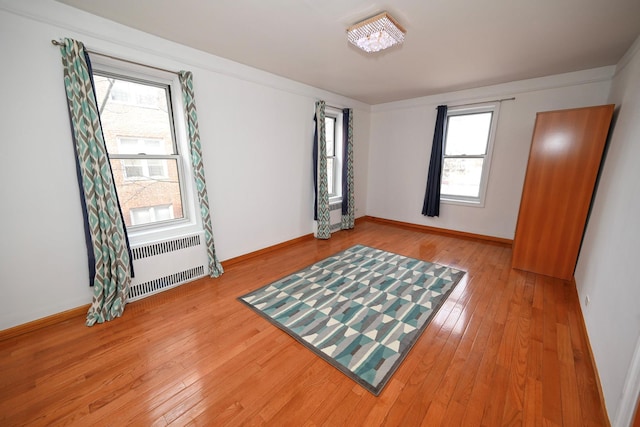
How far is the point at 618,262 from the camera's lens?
1565 mm

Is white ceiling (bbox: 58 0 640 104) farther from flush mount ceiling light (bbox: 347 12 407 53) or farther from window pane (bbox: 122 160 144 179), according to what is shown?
window pane (bbox: 122 160 144 179)

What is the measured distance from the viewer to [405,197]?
4922 mm

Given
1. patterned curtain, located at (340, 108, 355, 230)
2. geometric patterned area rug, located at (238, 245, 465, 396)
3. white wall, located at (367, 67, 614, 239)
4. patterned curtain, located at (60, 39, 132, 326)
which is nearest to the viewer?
geometric patterned area rug, located at (238, 245, 465, 396)

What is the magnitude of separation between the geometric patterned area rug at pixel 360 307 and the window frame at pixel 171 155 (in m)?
1.11

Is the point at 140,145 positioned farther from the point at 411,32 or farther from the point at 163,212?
the point at 411,32

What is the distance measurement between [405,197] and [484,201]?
53.5 inches

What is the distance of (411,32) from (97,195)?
3022 mm

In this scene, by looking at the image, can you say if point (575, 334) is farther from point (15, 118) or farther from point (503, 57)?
point (15, 118)

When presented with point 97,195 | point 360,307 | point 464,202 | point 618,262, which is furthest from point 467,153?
point 97,195

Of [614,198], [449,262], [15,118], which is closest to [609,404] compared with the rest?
[614,198]

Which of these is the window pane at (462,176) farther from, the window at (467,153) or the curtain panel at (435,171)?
the curtain panel at (435,171)

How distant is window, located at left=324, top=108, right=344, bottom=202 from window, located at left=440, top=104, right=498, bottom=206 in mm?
1913

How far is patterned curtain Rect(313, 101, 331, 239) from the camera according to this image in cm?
385

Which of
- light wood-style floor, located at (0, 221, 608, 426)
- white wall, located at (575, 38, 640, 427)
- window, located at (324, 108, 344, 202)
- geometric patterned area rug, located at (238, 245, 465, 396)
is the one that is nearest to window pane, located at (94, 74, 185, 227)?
light wood-style floor, located at (0, 221, 608, 426)
